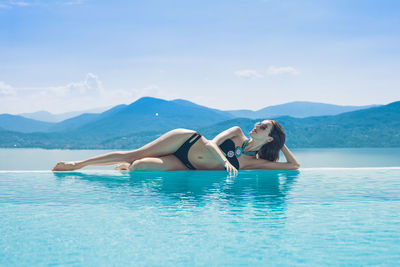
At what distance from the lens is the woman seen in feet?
18.8

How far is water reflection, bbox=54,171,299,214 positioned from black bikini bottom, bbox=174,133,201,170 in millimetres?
210

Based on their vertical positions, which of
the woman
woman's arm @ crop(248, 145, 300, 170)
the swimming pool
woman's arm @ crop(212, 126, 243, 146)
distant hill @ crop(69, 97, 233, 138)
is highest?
distant hill @ crop(69, 97, 233, 138)

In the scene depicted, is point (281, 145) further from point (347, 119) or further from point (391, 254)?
point (347, 119)

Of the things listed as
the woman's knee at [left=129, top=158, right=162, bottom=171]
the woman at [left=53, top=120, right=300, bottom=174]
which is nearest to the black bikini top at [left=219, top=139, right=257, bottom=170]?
the woman at [left=53, top=120, right=300, bottom=174]

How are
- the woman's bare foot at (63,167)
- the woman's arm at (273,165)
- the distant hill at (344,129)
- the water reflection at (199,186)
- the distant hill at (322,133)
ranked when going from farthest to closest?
the distant hill at (322,133)
the distant hill at (344,129)
the woman's arm at (273,165)
the woman's bare foot at (63,167)
the water reflection at (199,186)

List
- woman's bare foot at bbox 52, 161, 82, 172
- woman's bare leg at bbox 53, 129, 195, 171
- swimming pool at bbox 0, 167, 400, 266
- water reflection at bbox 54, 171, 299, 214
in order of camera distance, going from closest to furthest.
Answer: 1. swimming pool at bbox 0, 167, 400, 266
2. water reflection at bbox 54, 171, 299, 214
3. woman's bare leg at bbox 53, 129, 195, 171
4. woman's bare foot at bbox 52, 161, 82, 172

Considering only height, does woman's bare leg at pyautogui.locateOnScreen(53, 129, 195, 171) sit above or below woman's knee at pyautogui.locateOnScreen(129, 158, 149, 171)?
above

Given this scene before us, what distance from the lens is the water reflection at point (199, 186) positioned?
356cm

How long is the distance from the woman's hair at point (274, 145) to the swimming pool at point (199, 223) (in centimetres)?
113

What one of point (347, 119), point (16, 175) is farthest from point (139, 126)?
point (16, 175)

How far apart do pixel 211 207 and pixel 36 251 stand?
1510 mm

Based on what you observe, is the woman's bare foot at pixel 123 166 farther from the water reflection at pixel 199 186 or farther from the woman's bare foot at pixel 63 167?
the woman's bare foot at pixel 63 167

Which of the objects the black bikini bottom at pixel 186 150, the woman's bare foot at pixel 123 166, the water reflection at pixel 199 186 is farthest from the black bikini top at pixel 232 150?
the woman's bare foot at pixel 123 166

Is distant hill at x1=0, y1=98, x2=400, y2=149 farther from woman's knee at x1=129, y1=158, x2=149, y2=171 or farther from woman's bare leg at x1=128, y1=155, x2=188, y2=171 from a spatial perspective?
woman's knee at x1=129, y1=158, x2=149, y2=171
